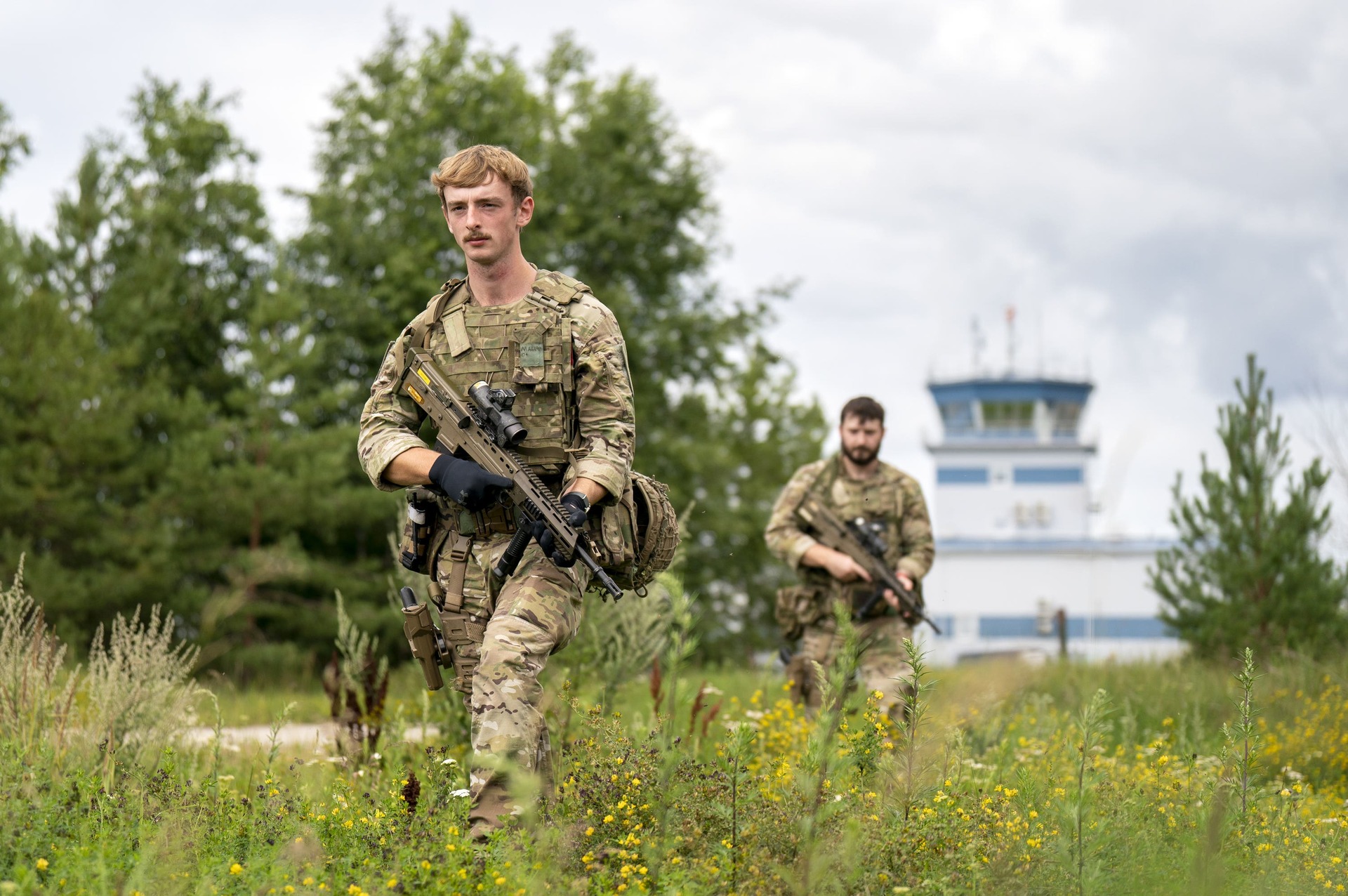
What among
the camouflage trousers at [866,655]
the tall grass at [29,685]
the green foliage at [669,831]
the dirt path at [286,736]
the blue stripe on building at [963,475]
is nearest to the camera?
the green foliage at [669,831]

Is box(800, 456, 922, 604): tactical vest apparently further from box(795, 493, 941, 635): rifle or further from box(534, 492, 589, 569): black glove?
box(534, 492, 589, 569): black glove

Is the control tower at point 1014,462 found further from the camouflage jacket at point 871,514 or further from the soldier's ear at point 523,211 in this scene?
the soldier's ear at point 523,211

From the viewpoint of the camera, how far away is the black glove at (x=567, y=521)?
4.47m

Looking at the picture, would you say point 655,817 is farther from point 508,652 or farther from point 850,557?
point 850,557

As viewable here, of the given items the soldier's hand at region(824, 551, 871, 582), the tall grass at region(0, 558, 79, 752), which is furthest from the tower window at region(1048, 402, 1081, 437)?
the tall grass at region(0, 558, 79, 752)

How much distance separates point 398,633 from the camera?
23141 millimetres

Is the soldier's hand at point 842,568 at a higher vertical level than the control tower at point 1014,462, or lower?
lower

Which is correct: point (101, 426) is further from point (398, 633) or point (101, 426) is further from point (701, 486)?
point (701, 486)

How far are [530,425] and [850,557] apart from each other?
3393 mm

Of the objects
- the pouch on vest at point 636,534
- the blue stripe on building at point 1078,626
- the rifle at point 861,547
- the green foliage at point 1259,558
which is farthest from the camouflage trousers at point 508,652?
the blue stripe on building at point 1078,626

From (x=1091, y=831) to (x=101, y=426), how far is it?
18.0m

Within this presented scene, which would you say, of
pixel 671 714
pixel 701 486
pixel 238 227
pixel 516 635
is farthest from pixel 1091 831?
pixel 701 486

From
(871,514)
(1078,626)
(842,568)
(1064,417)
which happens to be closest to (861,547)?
(871,514)

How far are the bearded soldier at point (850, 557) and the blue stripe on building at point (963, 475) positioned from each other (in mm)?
51071
